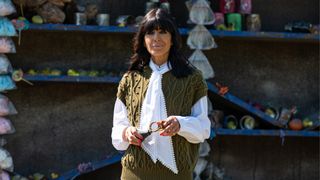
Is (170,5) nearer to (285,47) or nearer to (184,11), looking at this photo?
(184,11)

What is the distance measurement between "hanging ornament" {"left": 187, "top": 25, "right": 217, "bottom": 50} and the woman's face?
7.16 ft

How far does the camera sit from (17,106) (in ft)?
19.6

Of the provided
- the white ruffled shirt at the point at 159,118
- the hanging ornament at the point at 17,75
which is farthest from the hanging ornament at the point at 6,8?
the white ruffled shirt at the point at 159,118

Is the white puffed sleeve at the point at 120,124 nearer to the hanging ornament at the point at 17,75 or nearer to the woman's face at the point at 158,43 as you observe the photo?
the woman's face at the point at 158,43

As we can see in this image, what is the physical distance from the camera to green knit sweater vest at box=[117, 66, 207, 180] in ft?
11.1

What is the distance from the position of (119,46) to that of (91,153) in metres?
0.86

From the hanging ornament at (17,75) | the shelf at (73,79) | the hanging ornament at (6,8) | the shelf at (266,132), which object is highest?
the hanging ornament at (6,8)

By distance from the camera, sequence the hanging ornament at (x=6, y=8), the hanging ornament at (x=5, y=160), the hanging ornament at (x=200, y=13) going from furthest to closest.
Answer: the hanging ornament at (x=200, y=13) → the hanging ornament at (x=5, y=160) → the hanging ornament at (x=6, y=8)

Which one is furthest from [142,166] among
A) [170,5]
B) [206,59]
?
[170,5]

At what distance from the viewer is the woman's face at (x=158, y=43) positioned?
11.4 feet

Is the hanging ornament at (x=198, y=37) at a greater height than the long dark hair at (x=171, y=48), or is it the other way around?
A: the long dark hair at (x=171, y=48)

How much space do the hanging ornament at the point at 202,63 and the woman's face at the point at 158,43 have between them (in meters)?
2.18

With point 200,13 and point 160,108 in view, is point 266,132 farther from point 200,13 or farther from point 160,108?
point 160,108

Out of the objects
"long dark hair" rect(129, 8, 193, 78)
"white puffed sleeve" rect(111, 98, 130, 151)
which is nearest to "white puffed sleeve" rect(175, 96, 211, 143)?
"long dark hair" rect(129, 8, 193, 78)
